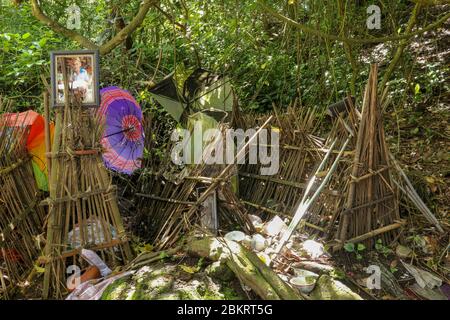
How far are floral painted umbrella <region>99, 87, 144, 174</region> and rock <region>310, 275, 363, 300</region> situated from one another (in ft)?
7.08

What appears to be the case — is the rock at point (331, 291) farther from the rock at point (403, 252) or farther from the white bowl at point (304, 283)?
the rock at point (403, 252)

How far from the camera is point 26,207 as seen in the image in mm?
3477

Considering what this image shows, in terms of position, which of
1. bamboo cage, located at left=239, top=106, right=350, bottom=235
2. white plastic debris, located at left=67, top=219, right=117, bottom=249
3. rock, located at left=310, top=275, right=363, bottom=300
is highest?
bamboo cage, located at left=239, top=106, right=350, bottom=235

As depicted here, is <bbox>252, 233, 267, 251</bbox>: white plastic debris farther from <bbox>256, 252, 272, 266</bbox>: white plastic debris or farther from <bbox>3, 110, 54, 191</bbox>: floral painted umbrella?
<bbox>3, 110, 54, 191</bbox>: floral painted umbrella

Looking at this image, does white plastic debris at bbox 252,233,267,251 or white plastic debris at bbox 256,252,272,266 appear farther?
white plastic debris at bbox 252,233,267,251

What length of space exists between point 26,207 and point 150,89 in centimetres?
179

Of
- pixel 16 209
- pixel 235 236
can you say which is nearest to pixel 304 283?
pixel 235 236

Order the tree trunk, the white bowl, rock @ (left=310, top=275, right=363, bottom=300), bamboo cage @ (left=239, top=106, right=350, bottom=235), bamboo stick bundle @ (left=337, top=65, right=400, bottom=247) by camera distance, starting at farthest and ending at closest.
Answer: bamboo cage @ (left=239, top=106, right=350, bottom=235) < bamboo stick bundle @ (left=337, top=65, right=400, bottom=247) < the white bowl < rock @ (left=310, top=275, right=363, bottom=300) < the tree trunk

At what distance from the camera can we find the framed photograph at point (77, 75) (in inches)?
116

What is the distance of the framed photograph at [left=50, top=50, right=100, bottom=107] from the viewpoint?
116 inches

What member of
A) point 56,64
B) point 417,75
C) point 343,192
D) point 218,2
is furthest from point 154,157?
point 417,75

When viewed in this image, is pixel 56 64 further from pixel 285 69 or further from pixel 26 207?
pixel 285 69

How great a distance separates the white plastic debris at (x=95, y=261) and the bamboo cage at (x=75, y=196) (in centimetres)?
6

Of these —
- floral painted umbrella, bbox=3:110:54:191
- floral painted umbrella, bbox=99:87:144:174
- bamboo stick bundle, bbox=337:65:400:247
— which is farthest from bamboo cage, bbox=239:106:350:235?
floral painted umbrella, bbox=3:110:54:191
